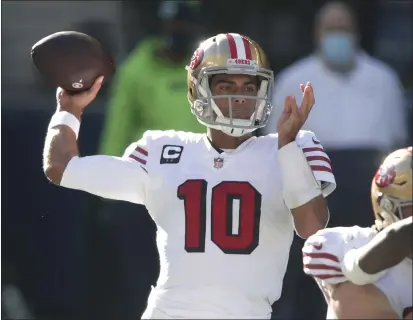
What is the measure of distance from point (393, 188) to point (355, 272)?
266 millimetres

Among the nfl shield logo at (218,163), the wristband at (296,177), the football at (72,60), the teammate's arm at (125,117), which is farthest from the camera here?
the teammate's arm at (125,117)

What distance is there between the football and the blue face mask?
2704 mm

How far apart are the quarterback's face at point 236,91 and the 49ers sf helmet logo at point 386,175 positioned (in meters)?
0.64

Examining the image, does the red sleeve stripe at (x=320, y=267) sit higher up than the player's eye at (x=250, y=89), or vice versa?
the player's eye at (x=250, y=89)

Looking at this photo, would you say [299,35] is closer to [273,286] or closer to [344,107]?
[344,107]

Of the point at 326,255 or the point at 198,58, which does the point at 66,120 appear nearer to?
the point at 198,58

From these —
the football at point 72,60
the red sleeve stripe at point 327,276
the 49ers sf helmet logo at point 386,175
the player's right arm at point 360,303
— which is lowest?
the player's right arm at point 360,303

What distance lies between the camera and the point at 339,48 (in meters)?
7.14

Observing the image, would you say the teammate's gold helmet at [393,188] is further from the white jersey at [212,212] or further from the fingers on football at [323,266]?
the white jersey at [212,212]

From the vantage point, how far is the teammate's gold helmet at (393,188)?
12.0 feet

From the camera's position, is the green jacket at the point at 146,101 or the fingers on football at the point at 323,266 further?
the green jacket at the point at 146,101

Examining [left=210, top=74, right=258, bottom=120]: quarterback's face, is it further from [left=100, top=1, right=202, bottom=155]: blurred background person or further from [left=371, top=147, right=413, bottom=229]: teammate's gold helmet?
[left=100, top=1, right=202, bottom=155]: blurred background person

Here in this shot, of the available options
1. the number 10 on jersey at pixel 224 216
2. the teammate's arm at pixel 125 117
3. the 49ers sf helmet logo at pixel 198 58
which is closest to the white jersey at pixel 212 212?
the number 10 on jersey at pixel 224 216

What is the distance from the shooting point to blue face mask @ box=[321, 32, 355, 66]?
23.4 feet
